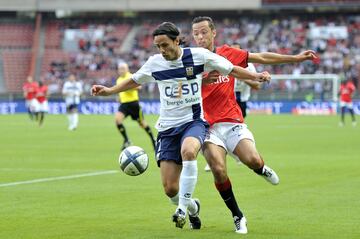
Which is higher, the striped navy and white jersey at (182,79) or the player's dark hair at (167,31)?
the player's dark hair at (167,31)

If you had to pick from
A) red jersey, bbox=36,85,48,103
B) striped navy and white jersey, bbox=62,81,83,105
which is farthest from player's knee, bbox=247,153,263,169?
red jersey, bbox=36,85,48,103

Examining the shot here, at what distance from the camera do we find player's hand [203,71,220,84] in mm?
10680

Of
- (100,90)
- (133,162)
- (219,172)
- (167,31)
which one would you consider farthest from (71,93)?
(167,31)

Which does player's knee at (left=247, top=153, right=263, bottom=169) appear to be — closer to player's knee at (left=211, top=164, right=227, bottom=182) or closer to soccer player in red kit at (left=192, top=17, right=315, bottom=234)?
soccer player in red kit at (left=192, top=17, right=315, bottom=234)

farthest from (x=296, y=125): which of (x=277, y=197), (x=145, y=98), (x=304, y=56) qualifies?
(x=304, y=56)

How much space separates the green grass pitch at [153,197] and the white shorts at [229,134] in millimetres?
992

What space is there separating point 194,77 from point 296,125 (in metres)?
30.1

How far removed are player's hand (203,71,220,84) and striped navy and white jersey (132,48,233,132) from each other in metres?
0.35

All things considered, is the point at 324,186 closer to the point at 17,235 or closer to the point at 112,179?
the point at 112,179

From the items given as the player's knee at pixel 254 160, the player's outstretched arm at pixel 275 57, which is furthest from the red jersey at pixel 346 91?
the player's knee at pixel 254 160

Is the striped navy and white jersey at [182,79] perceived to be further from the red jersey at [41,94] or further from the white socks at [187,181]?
the red jersey at [41,94]

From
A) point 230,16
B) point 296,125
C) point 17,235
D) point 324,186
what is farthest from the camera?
point 230,16

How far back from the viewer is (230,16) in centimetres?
6744

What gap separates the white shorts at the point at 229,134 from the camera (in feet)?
35.9
